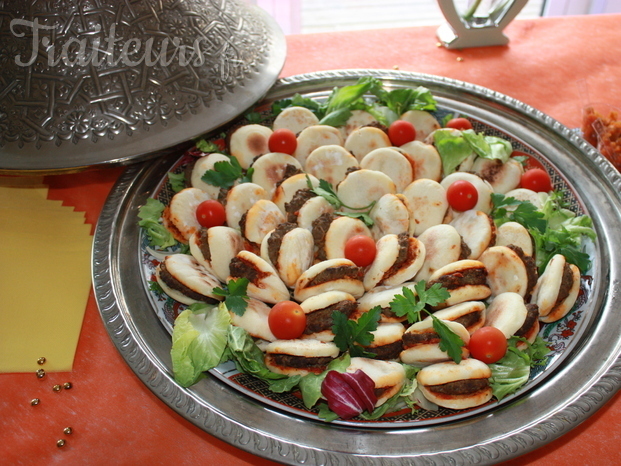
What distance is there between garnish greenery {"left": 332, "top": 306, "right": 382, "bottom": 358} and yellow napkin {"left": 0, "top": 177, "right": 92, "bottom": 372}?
1324 millimetres

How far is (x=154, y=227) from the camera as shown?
2852 millimetres

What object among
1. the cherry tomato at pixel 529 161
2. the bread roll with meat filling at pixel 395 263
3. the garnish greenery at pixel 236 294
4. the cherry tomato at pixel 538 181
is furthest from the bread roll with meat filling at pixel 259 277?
the cherry tomato at pixel 529 161

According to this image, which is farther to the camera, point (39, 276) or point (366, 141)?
point (366, 141)

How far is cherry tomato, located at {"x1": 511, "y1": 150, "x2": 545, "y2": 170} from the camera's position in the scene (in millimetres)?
3272

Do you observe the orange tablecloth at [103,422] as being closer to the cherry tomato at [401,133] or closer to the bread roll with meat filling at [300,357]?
the bread roll with meat filling at [300,357]

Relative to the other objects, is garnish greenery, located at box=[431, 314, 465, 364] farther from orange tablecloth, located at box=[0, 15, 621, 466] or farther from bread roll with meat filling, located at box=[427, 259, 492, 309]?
orange tablecloth, located at box=[0, 15, 621, 466]

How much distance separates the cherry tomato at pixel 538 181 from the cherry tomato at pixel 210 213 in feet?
5.85

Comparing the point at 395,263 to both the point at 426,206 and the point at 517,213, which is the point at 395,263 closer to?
the point at 426,206

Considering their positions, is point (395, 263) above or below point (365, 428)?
above

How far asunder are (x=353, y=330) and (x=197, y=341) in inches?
26.9

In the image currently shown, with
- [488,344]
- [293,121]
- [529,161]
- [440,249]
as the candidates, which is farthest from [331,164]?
[488,344]

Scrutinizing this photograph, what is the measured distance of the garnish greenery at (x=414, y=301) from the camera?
7.80 feet

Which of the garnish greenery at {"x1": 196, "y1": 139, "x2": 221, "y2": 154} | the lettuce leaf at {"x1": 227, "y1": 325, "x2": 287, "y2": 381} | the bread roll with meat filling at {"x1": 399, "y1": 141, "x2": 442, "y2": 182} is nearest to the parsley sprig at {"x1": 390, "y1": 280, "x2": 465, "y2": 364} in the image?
the lettuce leaf at {"x1": 227, "y1": 325, "x2": 287, "y2": 381}

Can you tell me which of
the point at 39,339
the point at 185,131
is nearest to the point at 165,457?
the point at 39,339
